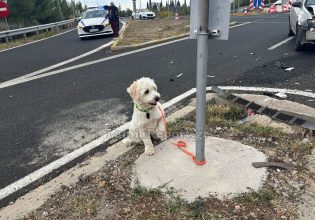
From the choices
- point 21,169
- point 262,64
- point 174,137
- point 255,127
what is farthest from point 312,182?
point 262,64

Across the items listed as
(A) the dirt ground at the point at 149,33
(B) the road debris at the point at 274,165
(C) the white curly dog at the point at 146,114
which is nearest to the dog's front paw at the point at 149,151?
(C) the white curly dog at the point at 146,114

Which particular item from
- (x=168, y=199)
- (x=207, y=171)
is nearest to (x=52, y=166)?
(x=168, y=199)

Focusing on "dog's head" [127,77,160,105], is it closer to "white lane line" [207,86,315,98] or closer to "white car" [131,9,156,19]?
"white lane line" [207,86,315,98]

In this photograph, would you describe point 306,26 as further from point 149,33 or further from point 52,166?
point 149,33

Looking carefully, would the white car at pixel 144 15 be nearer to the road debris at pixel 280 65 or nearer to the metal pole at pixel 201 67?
the road debris at pixel 280 65

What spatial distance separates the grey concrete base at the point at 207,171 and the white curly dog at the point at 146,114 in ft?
0.69

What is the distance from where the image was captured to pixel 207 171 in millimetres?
3408

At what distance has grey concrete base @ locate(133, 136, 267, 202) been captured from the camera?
3168 mm

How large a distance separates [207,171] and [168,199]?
1.85 feet

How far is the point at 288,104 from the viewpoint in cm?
514

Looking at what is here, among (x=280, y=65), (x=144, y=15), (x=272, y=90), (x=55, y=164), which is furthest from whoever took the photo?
(x=144, y=15)

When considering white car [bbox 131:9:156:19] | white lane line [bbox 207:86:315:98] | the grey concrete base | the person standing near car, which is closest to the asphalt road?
white lane line [bbox 207:86:315:98]

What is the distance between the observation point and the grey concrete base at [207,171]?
10.4ft

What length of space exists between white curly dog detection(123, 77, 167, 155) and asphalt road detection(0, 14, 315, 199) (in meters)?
1.08
